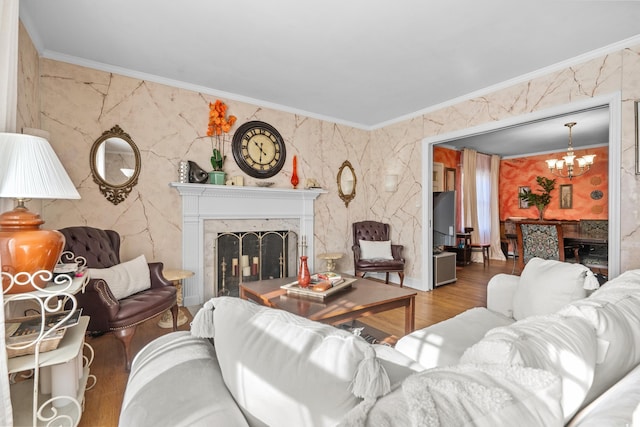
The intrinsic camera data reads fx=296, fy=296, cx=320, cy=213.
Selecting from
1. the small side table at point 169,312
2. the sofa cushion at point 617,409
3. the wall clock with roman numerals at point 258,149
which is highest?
the wall clock with roman numerals at point 258,149

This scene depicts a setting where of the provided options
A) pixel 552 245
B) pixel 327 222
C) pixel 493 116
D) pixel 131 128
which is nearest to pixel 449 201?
pixel 552 245

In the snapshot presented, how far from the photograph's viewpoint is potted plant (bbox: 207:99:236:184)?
11.6ft

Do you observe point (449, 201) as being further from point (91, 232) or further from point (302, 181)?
point (91, 232)

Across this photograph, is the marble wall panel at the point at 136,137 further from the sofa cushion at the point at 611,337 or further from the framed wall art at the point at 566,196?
the framed wall art at the point at 566,196

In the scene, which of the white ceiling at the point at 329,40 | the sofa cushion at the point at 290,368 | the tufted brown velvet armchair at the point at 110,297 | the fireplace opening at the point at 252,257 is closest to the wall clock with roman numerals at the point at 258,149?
the white ceiling at the point at 329,40

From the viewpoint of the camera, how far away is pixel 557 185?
22.8 feet

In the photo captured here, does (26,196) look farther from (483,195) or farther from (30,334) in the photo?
(483,195)

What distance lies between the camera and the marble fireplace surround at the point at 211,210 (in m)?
3.42

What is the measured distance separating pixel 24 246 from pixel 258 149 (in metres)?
2.88

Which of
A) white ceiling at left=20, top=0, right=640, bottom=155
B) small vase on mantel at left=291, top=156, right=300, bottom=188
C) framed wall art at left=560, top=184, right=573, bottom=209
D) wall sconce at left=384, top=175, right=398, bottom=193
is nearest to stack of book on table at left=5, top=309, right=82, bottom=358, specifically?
white ceiling at left=20, top=0, right=640, bottom=155

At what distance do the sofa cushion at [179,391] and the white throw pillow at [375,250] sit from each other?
3572mm

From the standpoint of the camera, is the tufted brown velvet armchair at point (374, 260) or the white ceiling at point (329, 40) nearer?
the white ceiling at point (329, 40)

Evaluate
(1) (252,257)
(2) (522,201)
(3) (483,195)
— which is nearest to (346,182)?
→ (1) (252,257)

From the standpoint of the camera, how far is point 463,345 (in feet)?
5.04
